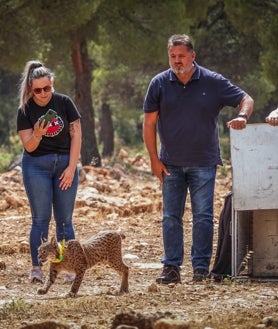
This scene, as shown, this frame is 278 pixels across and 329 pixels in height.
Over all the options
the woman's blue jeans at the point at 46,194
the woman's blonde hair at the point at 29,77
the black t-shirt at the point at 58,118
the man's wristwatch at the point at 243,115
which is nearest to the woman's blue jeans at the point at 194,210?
the man's wristwatch at the point at 243,115

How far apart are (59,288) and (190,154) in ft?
5.10

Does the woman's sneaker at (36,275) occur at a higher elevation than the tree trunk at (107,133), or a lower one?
lower

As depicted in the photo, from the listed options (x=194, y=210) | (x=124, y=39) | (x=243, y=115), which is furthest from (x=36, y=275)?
(x=124, y=39)

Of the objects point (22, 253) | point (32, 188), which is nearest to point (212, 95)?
point (32, 188)

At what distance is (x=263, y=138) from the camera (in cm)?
930

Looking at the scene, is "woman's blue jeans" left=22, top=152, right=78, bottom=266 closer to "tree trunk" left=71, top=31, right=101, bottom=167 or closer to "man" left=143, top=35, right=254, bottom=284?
"man" left=143, top=35, right=254, bottom=284

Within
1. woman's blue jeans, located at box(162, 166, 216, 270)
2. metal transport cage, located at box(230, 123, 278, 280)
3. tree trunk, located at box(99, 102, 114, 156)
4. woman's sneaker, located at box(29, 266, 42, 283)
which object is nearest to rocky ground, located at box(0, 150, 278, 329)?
woman's sneaker, located at box(29, 266, 42, 283)

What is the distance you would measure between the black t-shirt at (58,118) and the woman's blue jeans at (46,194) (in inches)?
2.7

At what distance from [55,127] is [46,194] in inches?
22.7

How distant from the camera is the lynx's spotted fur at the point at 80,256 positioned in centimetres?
866

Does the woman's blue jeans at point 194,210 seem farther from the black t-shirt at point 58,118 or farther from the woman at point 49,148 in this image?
the black t-shirt at point 58,118

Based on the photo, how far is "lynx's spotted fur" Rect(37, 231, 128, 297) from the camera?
8.66m

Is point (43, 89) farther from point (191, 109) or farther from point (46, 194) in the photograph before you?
point (191, 109)

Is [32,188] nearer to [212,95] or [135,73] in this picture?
[212,95]
